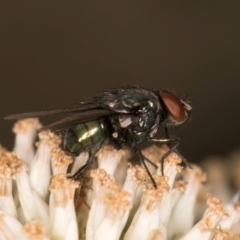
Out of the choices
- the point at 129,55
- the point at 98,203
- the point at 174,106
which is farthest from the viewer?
the point at 129,55

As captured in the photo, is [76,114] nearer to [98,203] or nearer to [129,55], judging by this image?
[98,203]

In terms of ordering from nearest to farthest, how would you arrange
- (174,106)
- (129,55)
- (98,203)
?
Result: 1. (98,203)
2. (174,106)
3. (129,55)

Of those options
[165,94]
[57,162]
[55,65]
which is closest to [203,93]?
[55,65]

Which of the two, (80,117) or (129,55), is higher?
(80,117)

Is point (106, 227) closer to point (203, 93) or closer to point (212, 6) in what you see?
point (203, 93)

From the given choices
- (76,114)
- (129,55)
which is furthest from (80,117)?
(129,55)

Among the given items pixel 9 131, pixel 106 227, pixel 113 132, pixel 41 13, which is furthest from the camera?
pixel 41 13

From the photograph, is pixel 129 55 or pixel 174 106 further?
pixel 129 55
